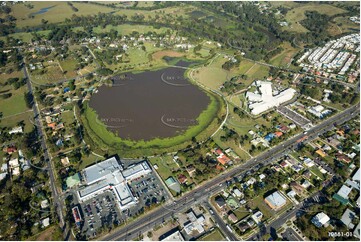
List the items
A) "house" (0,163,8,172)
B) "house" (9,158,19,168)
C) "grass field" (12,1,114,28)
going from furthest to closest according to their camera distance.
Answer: "grass field" (12,1,114,28), "house" (9,158,19,168), "house" (0,163,8,172)

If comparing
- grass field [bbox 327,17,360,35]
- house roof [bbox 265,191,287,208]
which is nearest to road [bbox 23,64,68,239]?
house roof [bbox 265,191,287,208]

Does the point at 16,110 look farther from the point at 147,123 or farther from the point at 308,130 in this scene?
the point at 308,130

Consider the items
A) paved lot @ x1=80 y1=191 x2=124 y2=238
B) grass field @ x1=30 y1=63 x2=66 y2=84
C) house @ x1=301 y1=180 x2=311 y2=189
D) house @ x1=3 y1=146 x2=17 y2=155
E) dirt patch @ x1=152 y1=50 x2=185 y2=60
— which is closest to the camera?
paved lot @ x1=80 y1=191 x2=124 y2=238

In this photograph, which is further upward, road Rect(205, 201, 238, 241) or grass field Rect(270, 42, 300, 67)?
grass field Rect(270, 42, 300, 67)

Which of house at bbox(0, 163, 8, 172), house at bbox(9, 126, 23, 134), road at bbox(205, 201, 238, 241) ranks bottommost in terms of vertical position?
house at bbox(0, 163, 8, 172)

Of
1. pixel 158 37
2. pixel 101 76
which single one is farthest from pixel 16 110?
pixel 158 37

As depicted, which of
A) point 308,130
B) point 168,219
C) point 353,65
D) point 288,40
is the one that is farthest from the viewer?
point 288,40

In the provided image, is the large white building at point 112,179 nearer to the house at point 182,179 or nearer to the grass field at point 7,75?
the house at point 182,179

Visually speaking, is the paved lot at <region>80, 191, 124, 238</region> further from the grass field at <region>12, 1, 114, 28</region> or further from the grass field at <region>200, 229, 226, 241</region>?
the grass field at <region>12, 1, 114, 28</region>
